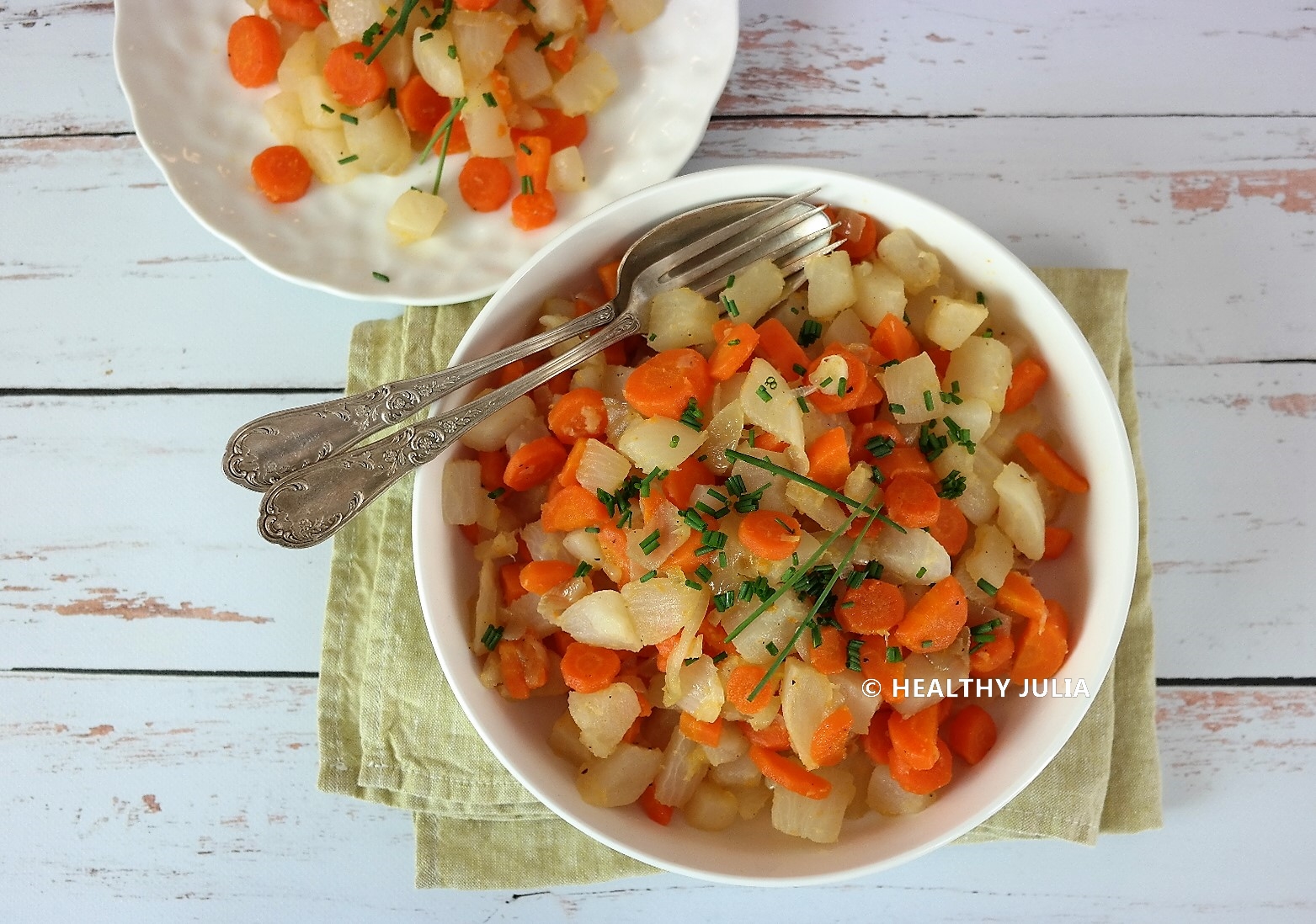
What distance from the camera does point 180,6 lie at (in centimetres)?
245

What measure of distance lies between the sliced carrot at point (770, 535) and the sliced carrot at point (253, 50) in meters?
1.78

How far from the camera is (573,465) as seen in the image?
1.91 m

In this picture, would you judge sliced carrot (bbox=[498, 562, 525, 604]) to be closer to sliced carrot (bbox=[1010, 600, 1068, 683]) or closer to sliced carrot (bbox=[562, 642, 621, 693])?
sliced carrot (bbox=[562, 642, 621, 693])

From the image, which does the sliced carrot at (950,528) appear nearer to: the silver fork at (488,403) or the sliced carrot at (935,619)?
the sliced carrot at (935,619)

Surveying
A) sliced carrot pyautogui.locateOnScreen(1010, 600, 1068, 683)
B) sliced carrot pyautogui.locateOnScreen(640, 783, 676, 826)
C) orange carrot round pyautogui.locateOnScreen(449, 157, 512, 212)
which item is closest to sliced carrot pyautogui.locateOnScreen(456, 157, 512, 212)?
orange carrot round pyautogui.locateOnScreen(449, 157, 512, 212)

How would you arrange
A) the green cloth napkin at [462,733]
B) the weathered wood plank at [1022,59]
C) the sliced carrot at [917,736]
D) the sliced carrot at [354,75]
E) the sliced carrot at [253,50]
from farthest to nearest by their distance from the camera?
the weathered wood plank at [1022,59]
the sliced carrot at [253,50]
the sliced carrot at [354,75]
the green cloth napkin at [462,733]
the sliced carrot at [917,736]

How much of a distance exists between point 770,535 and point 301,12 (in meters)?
1.84

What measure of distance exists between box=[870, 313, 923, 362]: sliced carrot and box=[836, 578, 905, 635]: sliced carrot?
504 mm

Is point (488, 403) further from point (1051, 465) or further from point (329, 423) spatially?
point (1051, 465)

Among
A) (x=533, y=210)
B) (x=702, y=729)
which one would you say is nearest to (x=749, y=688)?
(x=702, y=729)

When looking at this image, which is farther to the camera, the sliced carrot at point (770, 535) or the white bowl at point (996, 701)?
the white bowl at point (996, 701)

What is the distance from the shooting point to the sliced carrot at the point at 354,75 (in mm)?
2291

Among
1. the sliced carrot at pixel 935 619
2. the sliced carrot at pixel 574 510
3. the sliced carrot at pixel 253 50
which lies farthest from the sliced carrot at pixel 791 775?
the sliced carrot at pixel 253 50

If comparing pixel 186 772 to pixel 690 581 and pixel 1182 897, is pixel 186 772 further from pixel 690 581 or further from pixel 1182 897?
pixel 1182 897
